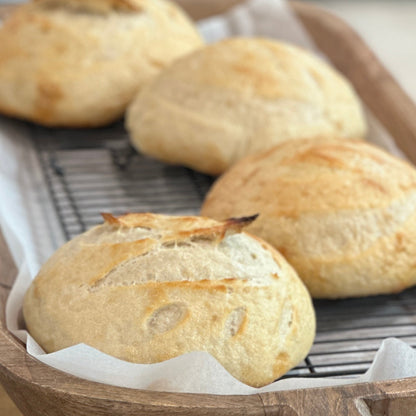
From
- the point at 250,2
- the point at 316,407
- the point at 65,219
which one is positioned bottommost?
the point at 65,219

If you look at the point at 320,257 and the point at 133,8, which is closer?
the point at 320,257

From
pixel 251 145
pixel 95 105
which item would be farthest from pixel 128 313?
pixel 95 105

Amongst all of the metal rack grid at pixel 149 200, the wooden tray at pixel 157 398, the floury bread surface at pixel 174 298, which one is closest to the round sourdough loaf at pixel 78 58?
the metal rack grid at pixel 149 200

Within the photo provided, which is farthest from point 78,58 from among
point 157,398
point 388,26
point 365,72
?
point 388,26

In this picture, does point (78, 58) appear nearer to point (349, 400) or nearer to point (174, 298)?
point (174, 298)

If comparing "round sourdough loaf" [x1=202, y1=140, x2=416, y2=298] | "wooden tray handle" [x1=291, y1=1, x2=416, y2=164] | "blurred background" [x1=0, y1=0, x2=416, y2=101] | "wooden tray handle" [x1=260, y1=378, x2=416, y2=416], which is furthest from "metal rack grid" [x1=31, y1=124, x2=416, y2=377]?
"blurred background" [x1=0, y1=0, x2=416, y2=101]

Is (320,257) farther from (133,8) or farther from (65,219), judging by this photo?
(133,8)
